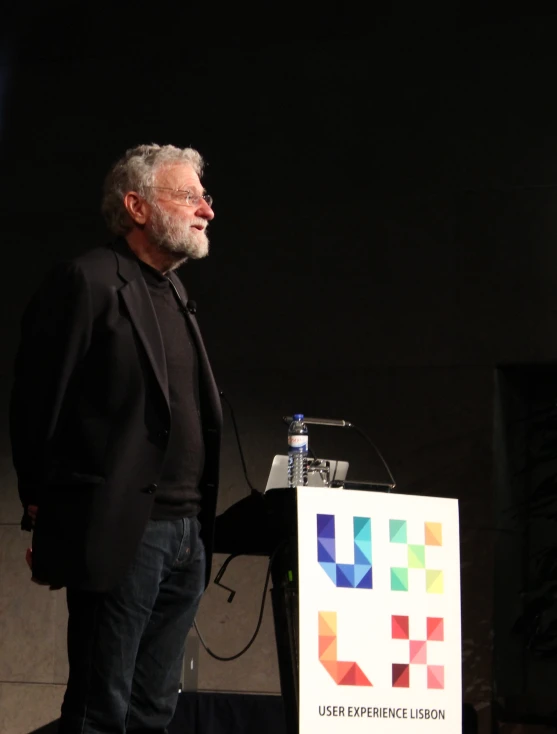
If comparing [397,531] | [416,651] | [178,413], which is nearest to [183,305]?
[178,413]

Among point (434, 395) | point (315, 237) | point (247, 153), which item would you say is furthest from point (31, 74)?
point (434, 395)

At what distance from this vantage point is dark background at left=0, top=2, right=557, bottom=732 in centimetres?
391

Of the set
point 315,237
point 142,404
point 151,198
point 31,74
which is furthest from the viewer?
point 31,74

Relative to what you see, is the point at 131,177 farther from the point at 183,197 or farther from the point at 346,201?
the point at 346,201

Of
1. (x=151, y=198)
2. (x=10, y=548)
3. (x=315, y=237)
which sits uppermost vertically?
(x=315, y=237)

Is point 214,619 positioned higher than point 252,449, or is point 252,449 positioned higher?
point 252,449

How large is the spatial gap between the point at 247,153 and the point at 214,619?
193cm

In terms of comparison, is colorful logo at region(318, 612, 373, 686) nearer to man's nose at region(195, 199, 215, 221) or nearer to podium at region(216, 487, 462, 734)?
podium at region(216, 487, 462, 734)

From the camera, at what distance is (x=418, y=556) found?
2.61 metres

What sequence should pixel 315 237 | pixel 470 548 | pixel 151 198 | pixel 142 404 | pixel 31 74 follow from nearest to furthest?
pixel 142 404 < pixel 151 198 < pixel 470 548 < pixel 315 237 < pixel 31 74

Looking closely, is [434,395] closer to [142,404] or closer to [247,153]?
[247,153]

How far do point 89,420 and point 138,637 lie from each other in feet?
1.50

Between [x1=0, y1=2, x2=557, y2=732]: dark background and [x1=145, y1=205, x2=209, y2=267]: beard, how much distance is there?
1734mm

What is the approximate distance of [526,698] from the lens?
12.5ft
